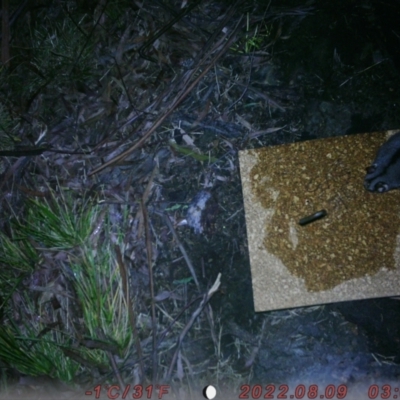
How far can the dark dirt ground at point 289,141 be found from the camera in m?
1.82

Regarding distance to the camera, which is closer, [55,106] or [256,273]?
[256,273]

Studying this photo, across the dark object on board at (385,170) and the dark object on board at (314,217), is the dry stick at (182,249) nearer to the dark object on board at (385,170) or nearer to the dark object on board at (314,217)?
the dark object on board at (314,217)

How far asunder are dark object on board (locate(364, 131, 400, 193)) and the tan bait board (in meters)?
0.03

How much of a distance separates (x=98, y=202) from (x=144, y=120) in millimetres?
440

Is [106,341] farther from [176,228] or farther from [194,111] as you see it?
[194,111]

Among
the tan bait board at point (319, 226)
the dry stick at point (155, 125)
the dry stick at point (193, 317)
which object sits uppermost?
the dry stick at point (155, 125)

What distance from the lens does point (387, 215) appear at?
5.92 feet

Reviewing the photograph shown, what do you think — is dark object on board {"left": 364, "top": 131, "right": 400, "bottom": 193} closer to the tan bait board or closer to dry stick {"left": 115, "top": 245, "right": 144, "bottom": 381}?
the tan bait board

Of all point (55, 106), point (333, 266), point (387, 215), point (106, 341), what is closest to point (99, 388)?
point (106, 341)

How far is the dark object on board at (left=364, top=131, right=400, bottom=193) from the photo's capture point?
179cm

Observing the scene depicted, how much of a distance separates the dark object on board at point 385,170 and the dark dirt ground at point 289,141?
14cm

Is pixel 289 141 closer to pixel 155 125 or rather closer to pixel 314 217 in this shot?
pixel 314 217

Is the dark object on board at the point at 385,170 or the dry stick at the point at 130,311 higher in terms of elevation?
the dark object on board at the point at 385,170

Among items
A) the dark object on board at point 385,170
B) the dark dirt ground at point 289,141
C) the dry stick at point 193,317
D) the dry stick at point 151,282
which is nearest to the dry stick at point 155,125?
the dark dirt ground at point 289,141
